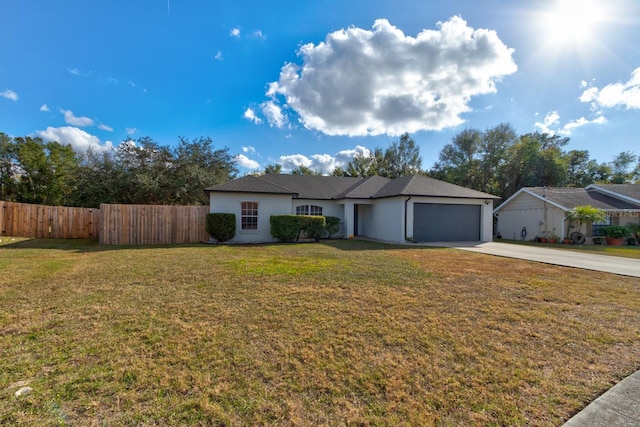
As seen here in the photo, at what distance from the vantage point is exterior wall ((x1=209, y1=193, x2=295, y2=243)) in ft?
47.2

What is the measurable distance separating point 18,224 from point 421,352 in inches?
774

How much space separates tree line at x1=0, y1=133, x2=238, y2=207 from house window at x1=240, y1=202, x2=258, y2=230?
7479 mm

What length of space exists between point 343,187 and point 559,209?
13724mm

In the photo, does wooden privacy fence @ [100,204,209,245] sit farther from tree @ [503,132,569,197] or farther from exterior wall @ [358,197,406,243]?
tree @ [503,132,569,197]

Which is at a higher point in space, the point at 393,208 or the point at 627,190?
the point at 627,190

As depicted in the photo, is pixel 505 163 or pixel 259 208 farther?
pixel 505 163

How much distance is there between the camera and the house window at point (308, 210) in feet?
58.3

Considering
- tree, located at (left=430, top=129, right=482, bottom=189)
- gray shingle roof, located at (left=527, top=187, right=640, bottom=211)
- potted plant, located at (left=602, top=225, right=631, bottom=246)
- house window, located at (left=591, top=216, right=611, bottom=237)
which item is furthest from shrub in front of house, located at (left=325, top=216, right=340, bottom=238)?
tree, located at (left=430, top=129, right=482, bottom=189)

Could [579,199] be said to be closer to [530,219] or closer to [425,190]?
[530,219]

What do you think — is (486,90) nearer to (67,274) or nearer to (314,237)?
(314,237)

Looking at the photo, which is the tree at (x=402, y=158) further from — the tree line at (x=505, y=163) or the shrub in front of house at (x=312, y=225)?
the shrub in front of house at (x=312, y=225)

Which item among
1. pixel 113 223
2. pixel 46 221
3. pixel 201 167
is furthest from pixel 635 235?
pixel 46 221

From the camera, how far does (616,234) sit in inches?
624

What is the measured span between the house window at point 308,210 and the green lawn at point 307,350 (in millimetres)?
11758
